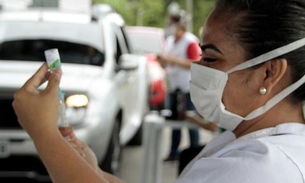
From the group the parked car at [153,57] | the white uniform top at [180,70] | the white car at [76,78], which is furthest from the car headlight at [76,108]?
the parked car at [153,57]

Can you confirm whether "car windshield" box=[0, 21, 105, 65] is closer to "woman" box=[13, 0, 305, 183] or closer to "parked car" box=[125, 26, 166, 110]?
"parked car" box=[125, 26, 166, 110]

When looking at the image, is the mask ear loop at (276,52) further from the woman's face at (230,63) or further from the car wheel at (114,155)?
the car wheel at (114,155)

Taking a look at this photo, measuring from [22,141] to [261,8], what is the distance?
161 inches

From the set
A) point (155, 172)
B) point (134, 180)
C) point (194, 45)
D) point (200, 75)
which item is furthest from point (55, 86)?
point (194, 45)

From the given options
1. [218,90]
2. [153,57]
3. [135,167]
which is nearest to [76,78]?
[135,167]

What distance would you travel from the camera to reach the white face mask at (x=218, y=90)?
59.9 inches

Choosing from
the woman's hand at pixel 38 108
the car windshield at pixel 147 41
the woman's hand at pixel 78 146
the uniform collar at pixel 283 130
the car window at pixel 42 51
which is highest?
the woman's hand at pixel 38 108

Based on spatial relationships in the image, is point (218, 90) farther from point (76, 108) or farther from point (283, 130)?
point (76, 108)

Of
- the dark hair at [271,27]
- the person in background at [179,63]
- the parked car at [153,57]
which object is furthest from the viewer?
the parked car at [153,57]

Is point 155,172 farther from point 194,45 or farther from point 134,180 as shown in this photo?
point 194,45

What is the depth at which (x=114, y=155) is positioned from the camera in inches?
245

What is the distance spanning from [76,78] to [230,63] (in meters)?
4.31

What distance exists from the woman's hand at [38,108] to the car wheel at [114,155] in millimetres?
4249

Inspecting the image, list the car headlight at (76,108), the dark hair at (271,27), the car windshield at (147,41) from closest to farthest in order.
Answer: the dark hair at (271,27) < the car headlight at (76,108) < the car windshield at (147,41)
